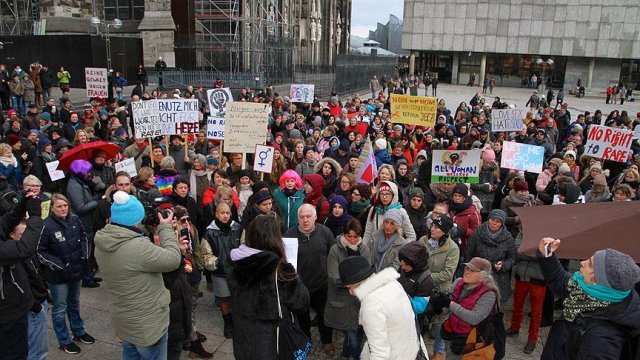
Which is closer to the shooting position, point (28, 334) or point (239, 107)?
point (28, 334)

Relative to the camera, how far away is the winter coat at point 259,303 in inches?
142

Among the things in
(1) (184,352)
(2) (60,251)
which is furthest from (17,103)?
(1) (184,352)

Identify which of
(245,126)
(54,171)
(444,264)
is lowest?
(444,264)

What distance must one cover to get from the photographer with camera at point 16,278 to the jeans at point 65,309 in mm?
924

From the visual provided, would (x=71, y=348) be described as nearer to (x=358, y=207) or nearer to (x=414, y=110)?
(x=358, y=207)

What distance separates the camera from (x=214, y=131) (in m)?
9.89

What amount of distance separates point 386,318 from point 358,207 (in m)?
3.45

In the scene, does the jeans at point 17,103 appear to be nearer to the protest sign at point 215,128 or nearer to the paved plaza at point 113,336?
the protest sign at point 215,128

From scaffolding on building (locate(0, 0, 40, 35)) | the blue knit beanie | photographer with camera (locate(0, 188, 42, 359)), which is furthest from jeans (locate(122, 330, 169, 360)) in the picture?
scaffolding on building (locate(0, 0, 40, 35))

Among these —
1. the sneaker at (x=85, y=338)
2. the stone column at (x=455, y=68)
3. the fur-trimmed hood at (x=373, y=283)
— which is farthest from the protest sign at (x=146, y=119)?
the stone column at (x=455, y=68)

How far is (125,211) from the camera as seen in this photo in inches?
145

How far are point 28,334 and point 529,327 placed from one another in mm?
5294

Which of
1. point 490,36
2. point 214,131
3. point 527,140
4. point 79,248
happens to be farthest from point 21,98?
point 490,36

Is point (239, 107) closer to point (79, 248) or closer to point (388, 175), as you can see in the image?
point (388, 175)
